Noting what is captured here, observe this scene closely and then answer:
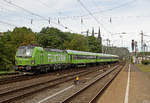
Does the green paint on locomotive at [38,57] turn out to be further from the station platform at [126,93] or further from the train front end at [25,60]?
the station platform at [126,93]

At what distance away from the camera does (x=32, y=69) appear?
1922 centimetres

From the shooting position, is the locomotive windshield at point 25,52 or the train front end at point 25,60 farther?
the locomotive windshield at point 25,52

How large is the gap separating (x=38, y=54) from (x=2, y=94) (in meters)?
9.69

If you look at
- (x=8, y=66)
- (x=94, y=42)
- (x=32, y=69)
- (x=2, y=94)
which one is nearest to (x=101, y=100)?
(x=2, y=94)

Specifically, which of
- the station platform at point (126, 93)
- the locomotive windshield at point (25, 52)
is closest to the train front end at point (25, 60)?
the locomotive windshield at point (25, 52)

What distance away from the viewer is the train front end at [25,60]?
1870cm

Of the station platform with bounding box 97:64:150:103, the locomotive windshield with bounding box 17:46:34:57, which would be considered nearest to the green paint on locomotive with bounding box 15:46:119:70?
the locomotive windshield with bounding box 17:46:34:57

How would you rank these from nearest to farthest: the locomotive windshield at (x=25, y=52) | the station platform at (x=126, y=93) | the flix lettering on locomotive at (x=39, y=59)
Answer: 1. the station platform at (x=126, y=93)
2. the flix lettering on locomotive at (x=39, y=59)
3. the locomotive windshield at (x=25, y=52)

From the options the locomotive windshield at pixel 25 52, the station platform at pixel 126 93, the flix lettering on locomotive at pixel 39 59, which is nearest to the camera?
the station platform at pixel 126 93

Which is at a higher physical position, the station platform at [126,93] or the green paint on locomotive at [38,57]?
the green paint on locomotive at [38,57]

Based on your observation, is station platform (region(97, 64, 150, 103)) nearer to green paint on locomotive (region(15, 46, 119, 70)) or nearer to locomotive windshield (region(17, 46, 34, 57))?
green paint on locomotive (region(15, 46, 119, 70))

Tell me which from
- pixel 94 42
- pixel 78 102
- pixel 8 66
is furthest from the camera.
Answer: pixel 94 42

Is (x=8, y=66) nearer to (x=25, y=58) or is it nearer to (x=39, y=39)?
(x=25, y=58)

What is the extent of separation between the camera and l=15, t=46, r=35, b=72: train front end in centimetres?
1870
